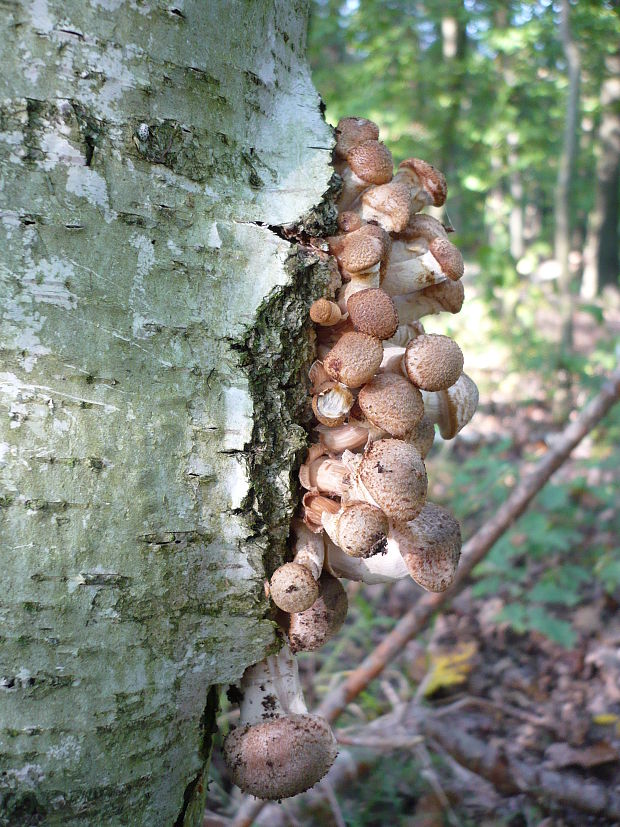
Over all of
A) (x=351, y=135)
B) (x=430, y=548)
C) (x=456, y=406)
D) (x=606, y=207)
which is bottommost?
(x=430, y=548)

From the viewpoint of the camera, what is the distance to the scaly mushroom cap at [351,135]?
1257 mm

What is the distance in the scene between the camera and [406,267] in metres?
1.31

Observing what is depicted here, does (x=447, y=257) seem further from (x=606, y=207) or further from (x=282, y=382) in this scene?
(x=606, y=207)

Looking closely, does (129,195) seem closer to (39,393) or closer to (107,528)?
(39,393)

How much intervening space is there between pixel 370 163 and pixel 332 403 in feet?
1.54

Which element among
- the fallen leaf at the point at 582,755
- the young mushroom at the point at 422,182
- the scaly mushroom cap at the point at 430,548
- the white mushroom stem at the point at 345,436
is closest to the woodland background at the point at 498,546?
the fallen leaf at the point at 582,755

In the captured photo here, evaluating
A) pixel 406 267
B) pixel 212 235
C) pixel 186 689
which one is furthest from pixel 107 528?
pixel 406 267

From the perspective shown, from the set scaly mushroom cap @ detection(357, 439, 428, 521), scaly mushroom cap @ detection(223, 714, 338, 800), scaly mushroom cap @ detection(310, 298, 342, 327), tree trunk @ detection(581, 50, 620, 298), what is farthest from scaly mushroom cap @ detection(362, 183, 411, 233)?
tree trunk @ detection(581, 50, 620, 298)

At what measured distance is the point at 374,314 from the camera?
109 centimetres

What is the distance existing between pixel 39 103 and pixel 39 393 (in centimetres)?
40

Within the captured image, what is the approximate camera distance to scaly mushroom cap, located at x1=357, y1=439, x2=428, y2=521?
3.34 ft

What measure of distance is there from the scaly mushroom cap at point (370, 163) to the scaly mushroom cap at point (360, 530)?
2.03 feet

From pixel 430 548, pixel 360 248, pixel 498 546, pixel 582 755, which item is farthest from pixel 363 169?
pixel 498 546

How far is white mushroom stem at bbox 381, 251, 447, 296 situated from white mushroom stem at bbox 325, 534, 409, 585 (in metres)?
0.50
